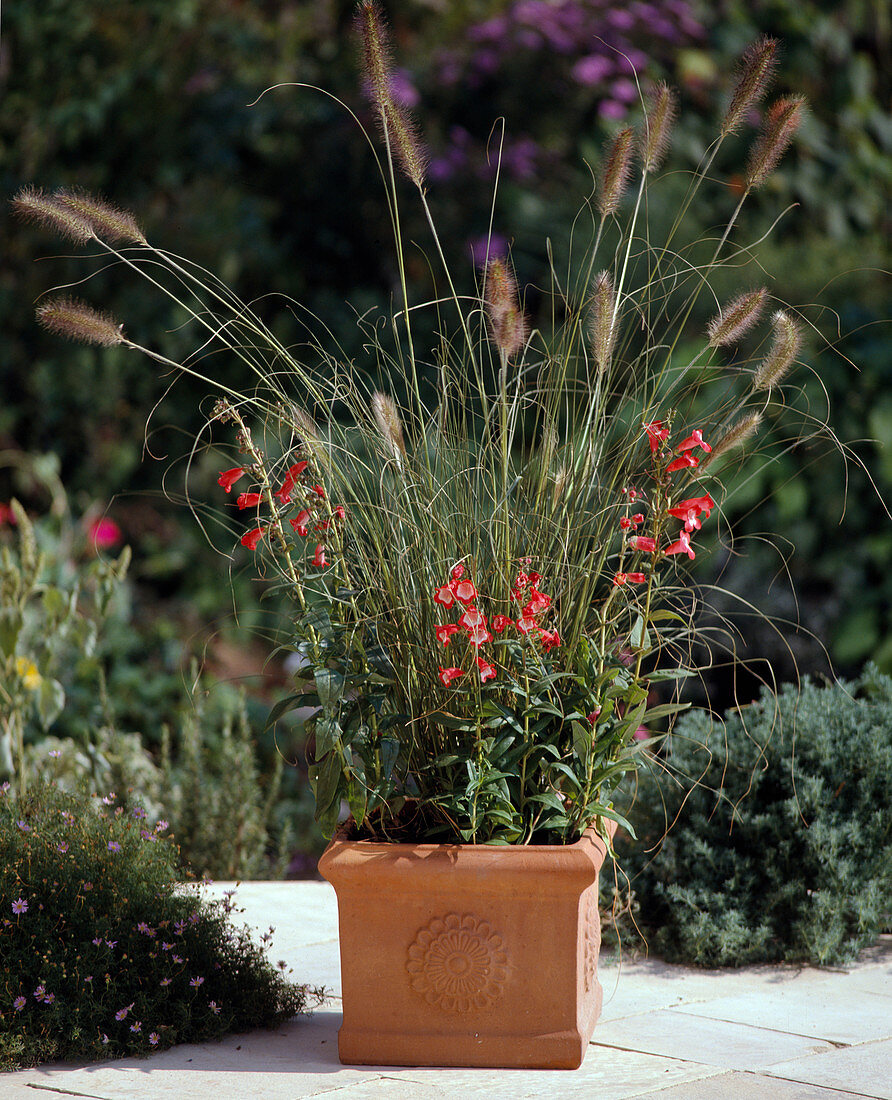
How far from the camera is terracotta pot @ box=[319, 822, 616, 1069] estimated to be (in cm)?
205

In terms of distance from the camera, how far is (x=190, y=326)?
5.79 meters

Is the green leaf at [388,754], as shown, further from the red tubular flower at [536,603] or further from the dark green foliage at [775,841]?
the dark green foliage at [775,841]

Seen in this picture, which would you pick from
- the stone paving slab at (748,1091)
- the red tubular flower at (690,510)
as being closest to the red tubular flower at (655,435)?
the red tubular flower at (690,510)

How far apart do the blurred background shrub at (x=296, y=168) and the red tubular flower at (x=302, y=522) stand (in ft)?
9.12

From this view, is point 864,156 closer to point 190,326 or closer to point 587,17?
point 587,17

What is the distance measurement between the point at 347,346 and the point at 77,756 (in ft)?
8.45

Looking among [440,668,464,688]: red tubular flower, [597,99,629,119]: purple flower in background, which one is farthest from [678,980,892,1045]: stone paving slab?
[597,99,629,119]: purple flower in background

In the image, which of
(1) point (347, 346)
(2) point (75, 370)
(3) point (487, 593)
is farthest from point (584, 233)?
(3) point (487, 593)

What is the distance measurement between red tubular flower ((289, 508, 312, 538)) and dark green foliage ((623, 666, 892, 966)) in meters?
1.10

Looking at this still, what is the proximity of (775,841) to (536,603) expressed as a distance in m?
1.19

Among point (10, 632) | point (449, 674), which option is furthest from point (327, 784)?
point (10, 632)

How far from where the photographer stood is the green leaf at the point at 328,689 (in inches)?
79.5

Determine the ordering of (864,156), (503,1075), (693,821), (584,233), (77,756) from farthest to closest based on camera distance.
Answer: (864,156) → (584,233) → (77,756) → (693,821) → (503,1075)

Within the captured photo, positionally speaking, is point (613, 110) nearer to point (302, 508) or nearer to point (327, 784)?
point (302, 508)
